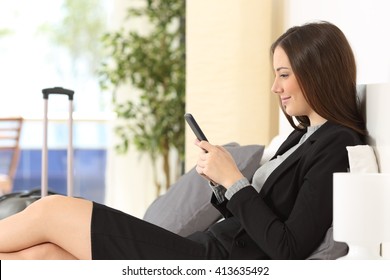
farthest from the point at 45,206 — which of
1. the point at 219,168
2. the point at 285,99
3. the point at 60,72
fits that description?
the point at 60,72

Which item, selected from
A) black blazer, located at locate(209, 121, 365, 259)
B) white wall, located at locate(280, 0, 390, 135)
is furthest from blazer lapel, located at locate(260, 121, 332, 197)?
white wall, located at locate(280, 0, 390, 135)

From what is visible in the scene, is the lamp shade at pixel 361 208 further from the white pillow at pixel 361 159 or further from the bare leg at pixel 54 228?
the bare leg at pixel 54 228

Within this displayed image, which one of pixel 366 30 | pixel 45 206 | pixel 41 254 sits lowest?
pixel 41 254

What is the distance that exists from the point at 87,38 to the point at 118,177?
1.64m

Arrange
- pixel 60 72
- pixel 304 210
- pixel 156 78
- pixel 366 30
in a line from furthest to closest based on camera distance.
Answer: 1. pixel 60 72
2. pixel 156 78
3. pixel 366 30
4. pixel 304 210

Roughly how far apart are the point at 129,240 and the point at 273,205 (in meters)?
0.43

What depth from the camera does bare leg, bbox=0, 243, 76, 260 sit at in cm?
218

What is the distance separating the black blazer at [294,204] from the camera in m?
2.08

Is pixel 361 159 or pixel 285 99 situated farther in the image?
pixel 285 99

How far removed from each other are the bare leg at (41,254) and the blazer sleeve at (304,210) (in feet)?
1.62

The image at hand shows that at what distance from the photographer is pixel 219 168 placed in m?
2.20

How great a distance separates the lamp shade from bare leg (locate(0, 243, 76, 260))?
2.64ft

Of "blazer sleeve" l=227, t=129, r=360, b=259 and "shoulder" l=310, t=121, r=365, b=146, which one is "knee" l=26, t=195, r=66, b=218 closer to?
"blazer sleeve" l=227, t=129, r=360, b=259

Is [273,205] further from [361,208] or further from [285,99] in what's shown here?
[361,208]
